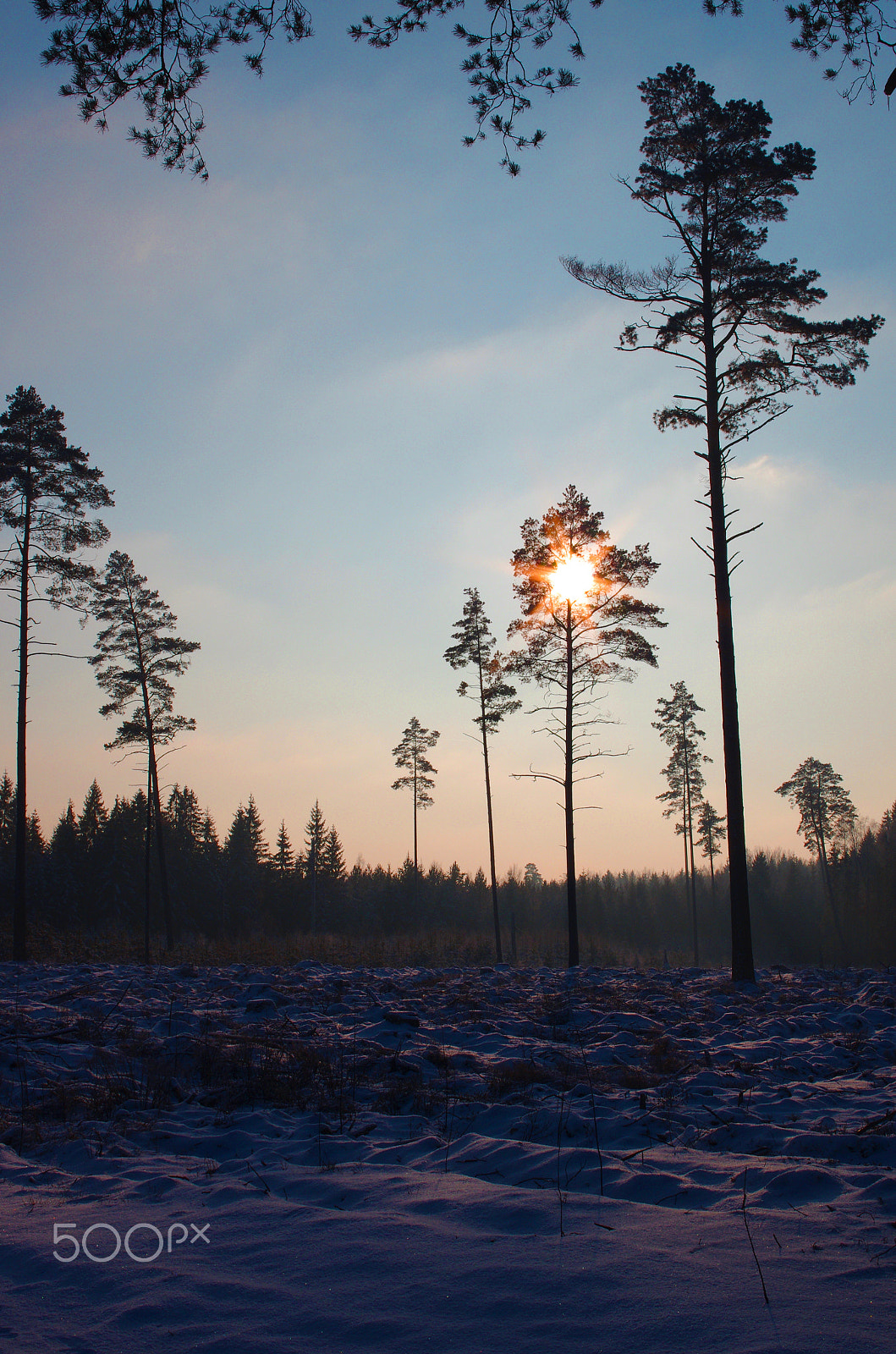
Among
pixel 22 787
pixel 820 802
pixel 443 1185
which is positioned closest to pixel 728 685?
pixel 443 1185

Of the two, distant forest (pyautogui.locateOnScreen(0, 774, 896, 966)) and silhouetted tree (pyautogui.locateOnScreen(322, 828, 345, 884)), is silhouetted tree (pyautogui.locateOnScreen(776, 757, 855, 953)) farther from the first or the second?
silhouetted tree (pyautogui.locateOnScreen(322, 828, 345, 884))

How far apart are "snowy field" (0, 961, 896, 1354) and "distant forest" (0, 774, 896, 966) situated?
25766 millimetres

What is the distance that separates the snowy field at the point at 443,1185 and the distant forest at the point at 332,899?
25766mm

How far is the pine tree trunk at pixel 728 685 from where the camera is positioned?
497 inches

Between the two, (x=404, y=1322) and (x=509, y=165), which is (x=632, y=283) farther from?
(x=404, y=1322)

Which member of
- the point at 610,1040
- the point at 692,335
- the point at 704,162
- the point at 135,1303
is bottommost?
the point at 610,1040

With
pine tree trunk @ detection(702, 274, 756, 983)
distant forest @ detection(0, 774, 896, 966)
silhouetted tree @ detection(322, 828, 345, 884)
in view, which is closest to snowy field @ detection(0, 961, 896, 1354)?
pine tree trunk @ detection(702, 274, 756, 983)

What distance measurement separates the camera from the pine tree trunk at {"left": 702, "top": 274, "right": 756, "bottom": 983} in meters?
12.6

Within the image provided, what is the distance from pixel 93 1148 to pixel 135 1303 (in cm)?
217

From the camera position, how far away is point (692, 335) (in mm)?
13625

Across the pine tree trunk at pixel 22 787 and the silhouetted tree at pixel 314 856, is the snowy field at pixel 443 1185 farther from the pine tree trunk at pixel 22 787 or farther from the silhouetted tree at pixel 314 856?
the silhouetted tree at pixel 314 856

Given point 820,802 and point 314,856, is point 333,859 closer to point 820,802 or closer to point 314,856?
point 314,856

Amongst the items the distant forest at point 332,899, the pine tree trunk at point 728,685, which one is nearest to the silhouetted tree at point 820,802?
the distant forest at point 332,899

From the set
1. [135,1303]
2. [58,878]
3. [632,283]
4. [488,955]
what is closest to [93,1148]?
[135,1303]
